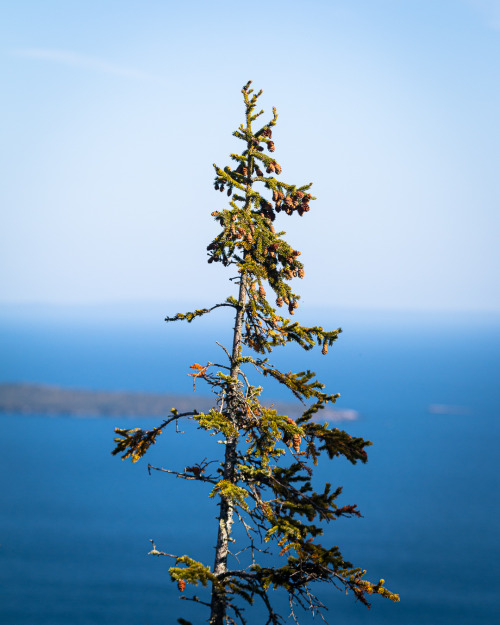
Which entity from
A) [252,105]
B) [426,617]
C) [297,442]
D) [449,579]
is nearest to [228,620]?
[297,442]

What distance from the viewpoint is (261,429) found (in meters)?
13.4

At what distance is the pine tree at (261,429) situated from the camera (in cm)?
1236

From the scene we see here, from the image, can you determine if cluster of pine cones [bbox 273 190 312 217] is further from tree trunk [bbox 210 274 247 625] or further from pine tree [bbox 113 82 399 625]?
tree trunk [bbox 210 274 247 625]

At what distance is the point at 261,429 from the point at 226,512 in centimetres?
210

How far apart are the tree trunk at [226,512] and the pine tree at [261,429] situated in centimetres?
2

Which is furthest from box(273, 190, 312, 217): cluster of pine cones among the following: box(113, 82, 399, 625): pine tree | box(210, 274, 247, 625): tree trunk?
box(210, 274, 247, 625): tree trunk

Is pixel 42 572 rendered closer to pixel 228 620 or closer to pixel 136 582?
pixel 136 582

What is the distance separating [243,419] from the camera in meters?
14.0

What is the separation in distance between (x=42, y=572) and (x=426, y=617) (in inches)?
4789

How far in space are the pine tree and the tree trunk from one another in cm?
2

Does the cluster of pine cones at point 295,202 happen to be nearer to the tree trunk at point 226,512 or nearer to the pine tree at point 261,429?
the pine tree at point 261,429

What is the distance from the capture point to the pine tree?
1236 cm

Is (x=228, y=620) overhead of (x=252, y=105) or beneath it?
beneath

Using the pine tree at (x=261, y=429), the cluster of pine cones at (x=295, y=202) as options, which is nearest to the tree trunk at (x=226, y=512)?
the pine tree at (x=261, y=429)
